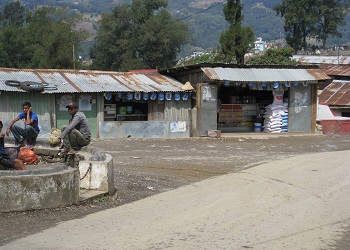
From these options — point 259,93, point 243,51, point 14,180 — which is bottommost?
point 14,180

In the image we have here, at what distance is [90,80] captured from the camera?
2388cm

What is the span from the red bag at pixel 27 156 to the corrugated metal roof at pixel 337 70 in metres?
27.5

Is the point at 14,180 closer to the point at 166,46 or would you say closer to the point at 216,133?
the point at 216,133

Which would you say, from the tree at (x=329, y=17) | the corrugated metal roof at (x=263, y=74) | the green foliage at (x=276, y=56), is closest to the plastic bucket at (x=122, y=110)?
the corrugated metal roof at (x=263, y=74)

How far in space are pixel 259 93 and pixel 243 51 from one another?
7.60 m

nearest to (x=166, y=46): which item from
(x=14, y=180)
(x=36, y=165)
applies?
(x=36, y=165)

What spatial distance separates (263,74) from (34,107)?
35.0 ft

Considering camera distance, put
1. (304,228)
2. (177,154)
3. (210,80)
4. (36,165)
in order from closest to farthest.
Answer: (304,228) < (36,165) < (177,154) < (210,80)

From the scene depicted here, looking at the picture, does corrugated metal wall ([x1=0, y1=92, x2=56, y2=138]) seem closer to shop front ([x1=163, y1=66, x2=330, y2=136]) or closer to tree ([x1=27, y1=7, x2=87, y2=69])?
shop front ([x1=163, y1=66, x2=330, y2=136])

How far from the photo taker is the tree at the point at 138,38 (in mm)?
56406

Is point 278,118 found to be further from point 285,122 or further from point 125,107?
point 125,107

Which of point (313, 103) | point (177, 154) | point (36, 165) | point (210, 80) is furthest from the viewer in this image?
point (313, 103)

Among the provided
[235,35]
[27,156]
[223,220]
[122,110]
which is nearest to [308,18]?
[235,35]

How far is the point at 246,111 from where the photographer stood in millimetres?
27672
